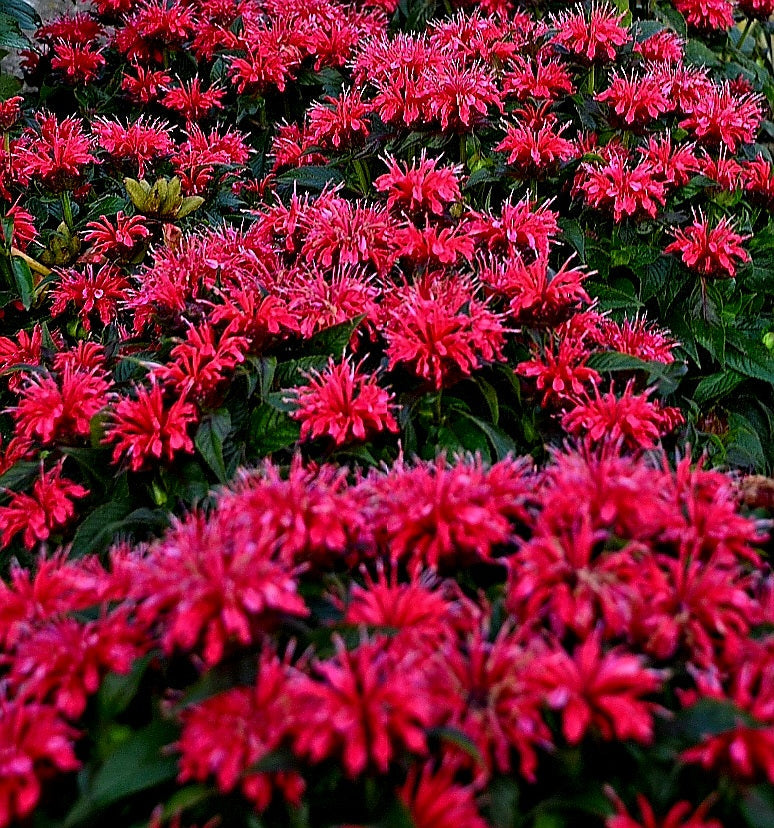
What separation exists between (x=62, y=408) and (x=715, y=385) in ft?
4.45

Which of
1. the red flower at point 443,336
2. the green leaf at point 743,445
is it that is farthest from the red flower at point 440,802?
the green leaf at point 743,445

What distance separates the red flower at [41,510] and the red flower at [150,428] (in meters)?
0.13

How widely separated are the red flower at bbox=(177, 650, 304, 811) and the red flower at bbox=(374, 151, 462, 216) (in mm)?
1126

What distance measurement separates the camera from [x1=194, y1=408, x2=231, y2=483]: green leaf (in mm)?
1436

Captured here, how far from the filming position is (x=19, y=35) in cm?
252

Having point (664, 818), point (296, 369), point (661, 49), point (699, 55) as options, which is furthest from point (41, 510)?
point (699, 55)

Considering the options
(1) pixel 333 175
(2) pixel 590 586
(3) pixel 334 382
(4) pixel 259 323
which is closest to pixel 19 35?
(1) pixel 333 175

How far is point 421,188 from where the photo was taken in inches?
71.1

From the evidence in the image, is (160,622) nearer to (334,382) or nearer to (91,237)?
(334,382)

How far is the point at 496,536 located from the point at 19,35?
7.25ft

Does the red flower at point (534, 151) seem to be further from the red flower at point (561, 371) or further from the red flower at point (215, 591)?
the red flower at point (215, 591)

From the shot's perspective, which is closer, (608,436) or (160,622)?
(160,622)

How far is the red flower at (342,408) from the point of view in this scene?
1.42m

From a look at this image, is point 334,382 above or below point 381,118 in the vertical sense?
below
